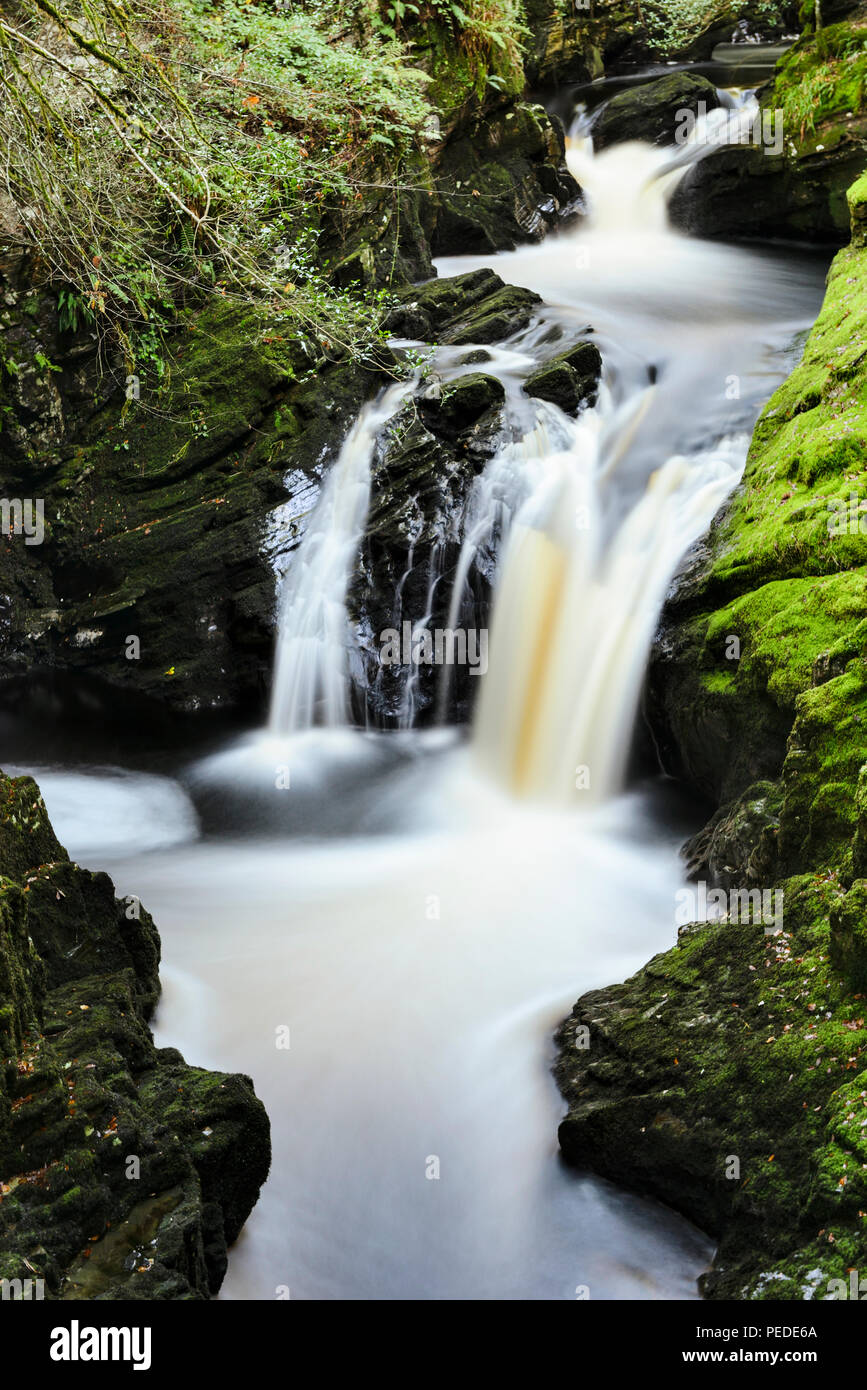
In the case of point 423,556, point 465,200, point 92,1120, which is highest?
point 465,200

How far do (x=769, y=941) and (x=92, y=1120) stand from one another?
258 cm

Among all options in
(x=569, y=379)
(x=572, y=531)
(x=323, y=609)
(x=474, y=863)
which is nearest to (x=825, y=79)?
(x=569, y=379)

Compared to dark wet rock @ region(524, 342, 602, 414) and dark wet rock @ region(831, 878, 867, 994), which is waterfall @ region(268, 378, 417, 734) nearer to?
dark wet rock @ region(524, 342, 602, 414)

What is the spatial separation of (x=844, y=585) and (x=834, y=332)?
112 inches

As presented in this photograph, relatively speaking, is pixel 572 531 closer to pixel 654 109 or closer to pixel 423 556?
pixel 423 556

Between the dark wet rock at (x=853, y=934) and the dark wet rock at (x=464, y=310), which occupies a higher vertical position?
the dark wet rock at (x=464, y=310)

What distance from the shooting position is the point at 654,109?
580 inches

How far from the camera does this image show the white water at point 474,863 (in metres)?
4.18

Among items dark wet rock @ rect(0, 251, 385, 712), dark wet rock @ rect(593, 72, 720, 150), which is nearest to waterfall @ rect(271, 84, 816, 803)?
dark wet rock @ rect(0, 251, 385, 712)

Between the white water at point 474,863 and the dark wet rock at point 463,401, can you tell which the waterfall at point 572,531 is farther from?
the dark wet rock at point 463,401

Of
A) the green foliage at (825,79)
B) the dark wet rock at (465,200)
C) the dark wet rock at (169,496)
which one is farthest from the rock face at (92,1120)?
the green foliage at (825,79)

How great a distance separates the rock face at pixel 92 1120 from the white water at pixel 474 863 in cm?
52

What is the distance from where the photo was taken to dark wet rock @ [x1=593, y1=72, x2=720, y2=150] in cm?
1467

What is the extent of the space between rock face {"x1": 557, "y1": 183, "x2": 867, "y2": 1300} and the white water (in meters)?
0.31
